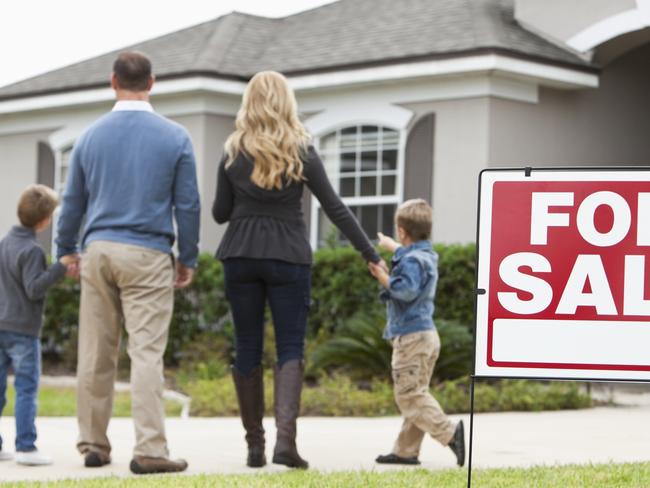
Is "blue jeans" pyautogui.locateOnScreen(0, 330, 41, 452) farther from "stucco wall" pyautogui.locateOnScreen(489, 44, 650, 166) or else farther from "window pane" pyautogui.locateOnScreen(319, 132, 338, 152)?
"window pane" pyautogui.locateOnScreen(319, 132, 338, 152)

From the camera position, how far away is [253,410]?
271 inches

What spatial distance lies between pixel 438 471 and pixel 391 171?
29.5 feet

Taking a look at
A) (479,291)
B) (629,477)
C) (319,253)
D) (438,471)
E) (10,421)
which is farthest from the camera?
(319,253)

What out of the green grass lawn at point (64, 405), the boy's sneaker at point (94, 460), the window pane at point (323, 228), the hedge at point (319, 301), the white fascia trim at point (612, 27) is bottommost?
the green grass lawn at point (64, 405)

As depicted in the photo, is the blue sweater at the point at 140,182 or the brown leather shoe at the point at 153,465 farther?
the blue sweater at the point at 140,182

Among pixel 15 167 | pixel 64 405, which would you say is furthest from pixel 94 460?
pixel 15 167

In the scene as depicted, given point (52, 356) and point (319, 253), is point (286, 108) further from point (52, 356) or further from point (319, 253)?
point (52, 356)

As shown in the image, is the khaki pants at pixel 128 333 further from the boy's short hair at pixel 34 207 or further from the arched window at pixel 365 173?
the arched window at pixel 365 173

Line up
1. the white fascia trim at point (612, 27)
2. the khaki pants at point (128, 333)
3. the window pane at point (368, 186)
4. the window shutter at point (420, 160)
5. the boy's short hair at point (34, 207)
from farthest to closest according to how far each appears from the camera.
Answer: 1. the window pane at point (368, 186)
2. the window shutter at point (420, 160)
3. the white fascia trim at point (612, 27)
4. the boy's short hair at point (34, 207)
5. the khaki pants at point (128, 333)

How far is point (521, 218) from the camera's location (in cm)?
509

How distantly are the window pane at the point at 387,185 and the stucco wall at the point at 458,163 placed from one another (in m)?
0.70

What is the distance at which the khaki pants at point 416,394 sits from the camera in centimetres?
691

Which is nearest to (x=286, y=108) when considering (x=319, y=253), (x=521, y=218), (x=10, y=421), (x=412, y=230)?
(x=412, y=230)

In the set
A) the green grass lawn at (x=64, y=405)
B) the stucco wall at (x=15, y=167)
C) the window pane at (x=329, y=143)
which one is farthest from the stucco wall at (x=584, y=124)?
the stucco wall at (x=15, y=167)
